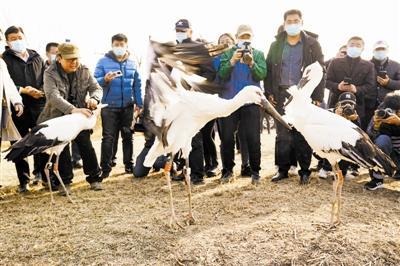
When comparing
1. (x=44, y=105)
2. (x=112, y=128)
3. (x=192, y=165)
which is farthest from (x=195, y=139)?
(x=44, y=105)

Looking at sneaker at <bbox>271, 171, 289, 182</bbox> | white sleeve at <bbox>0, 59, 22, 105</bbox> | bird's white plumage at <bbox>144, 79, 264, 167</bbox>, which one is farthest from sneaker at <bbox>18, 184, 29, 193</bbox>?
sneaker at <bbox>271, 171, 289, 182</bbox>

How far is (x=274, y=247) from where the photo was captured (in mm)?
4375

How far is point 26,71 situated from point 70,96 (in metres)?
0.96

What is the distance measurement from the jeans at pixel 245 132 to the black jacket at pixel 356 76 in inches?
67.2

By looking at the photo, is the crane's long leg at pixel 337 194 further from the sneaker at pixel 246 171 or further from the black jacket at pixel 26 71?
the black jacket at pixel 26 71

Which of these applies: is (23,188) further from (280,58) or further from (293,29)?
(293,29)

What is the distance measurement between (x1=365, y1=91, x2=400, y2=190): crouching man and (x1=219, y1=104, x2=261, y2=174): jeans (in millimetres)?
1841

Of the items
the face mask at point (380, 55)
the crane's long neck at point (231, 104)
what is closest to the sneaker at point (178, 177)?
the crane's long neck at point (231, 104)

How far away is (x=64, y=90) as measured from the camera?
22.4 feet

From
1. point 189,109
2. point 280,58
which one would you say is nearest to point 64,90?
point 189,109

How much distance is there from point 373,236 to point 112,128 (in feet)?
15.9

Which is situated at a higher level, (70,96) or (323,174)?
(70,96)

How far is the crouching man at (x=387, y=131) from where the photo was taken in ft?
22.3

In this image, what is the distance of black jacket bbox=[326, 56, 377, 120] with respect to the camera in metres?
7.70
